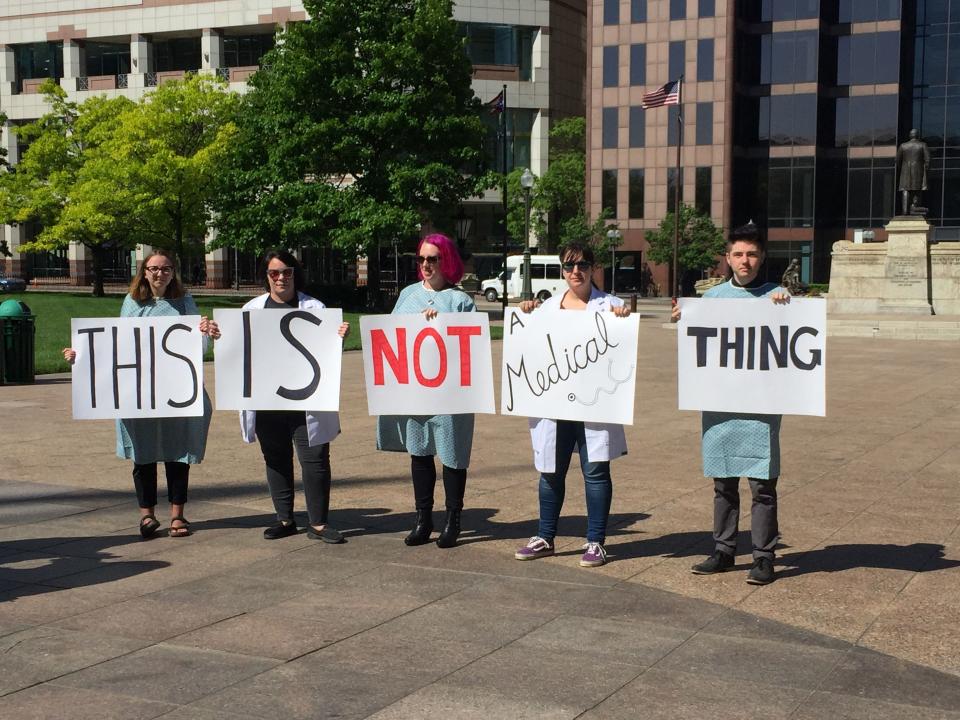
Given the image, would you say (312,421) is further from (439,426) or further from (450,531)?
(450,531)

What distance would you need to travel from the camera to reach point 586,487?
714cm

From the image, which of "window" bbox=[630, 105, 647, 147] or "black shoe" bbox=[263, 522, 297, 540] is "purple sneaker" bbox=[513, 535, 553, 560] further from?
"window" bbox=[630, 105, 647, 147]

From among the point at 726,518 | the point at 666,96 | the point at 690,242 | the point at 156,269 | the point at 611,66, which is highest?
the point at 611,66

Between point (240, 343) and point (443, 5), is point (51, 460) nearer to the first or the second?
point (240, 343)

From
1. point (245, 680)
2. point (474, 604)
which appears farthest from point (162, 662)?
point (474, 604)

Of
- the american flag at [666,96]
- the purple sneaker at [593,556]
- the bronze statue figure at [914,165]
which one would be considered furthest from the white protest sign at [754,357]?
the american flag at [666,96]

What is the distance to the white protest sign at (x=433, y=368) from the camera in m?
7.74

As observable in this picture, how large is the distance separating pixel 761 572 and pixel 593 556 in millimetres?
1007

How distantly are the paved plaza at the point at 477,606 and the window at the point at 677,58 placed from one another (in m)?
67.5

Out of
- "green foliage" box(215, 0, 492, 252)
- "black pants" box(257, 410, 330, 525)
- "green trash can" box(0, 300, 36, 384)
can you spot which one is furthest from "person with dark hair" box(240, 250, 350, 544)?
"green foliage" box(215, 0, 492, 252)

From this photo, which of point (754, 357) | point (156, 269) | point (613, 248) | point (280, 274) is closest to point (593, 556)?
point (754, 357)

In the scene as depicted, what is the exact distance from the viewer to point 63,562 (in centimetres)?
732

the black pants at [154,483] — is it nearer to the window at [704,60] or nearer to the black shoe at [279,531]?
the black shoe at [279,531]

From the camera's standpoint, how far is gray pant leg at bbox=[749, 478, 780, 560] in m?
6.95
